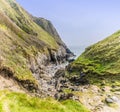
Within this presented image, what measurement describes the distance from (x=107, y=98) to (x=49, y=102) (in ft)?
71.0

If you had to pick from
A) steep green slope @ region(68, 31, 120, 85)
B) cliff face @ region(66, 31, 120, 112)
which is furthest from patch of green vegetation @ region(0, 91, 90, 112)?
steep green slope @ region(68, 31, 120, 85)

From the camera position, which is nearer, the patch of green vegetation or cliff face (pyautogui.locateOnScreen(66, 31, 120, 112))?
the patch of green vegetation

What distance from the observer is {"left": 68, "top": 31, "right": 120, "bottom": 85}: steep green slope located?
10366cm

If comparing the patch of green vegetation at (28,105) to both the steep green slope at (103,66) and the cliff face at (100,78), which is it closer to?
the cliff face at (100,78)

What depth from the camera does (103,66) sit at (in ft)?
394

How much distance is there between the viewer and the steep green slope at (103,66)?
104m

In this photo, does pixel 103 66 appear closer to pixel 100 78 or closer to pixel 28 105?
pixel 100 78

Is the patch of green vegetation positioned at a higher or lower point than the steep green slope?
lower

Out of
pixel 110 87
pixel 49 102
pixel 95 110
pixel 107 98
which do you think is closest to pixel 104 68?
pixel 110 87

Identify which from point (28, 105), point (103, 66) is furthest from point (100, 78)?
point (28, 105)

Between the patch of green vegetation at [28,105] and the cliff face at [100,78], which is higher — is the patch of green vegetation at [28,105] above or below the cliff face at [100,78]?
below

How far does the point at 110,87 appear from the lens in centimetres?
8881

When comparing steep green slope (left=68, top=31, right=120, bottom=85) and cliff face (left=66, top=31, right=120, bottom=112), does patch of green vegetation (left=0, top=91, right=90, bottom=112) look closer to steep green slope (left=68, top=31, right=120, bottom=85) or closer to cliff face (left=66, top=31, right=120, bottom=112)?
cliff face (left=66, top=31, right=120, bottom=112)

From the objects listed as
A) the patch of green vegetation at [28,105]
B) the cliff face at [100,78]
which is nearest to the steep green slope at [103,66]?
the cliff face at [100,78]
